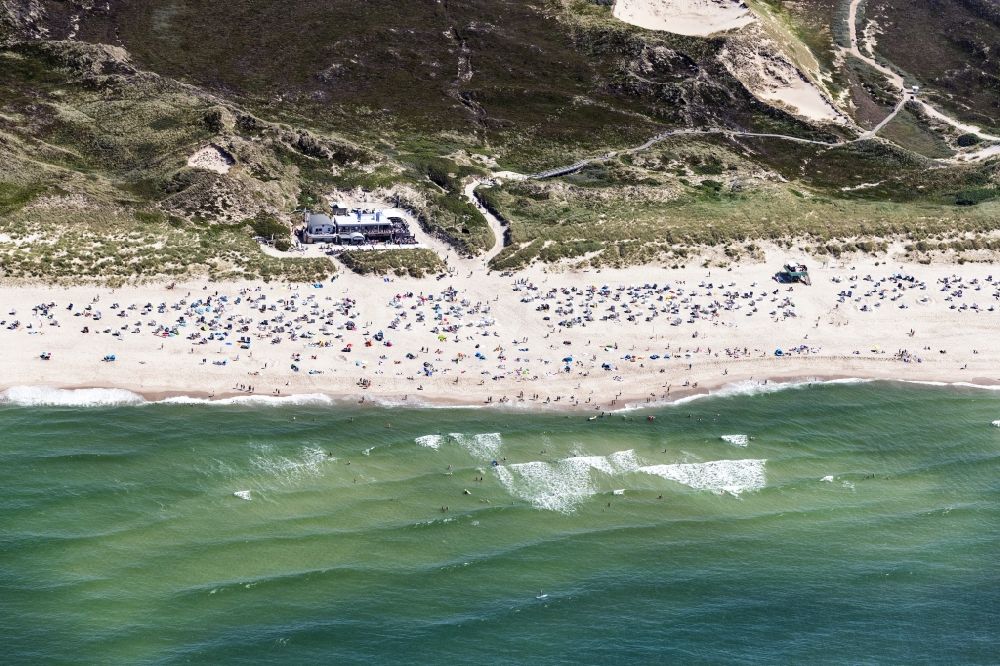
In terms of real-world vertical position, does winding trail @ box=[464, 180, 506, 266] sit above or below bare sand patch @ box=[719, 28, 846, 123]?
below

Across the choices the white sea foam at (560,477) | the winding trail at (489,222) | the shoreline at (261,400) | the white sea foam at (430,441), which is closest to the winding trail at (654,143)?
the winding trail at (489,222)

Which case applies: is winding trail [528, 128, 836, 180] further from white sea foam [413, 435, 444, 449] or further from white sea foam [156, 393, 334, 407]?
white sea foam [413, 435, 444, 449]

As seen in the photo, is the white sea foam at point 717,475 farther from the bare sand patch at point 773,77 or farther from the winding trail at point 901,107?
the winding trail at point 901,107

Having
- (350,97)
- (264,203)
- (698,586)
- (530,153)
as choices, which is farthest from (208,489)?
(350,97)

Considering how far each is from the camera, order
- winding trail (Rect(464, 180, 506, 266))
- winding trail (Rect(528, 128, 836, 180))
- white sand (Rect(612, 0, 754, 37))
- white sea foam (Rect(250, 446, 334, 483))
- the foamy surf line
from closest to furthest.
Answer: white sea foam (Rect(250, 446, 334, 483)) → the foamy surf line → winding trail (Rect(464, 180, 506, 266)) → winding trail (Rect(528, 128, 836, 180)) → white sand (Rect(612, 0, 754, 37))

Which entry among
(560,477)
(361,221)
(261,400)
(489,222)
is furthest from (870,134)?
(261,400)

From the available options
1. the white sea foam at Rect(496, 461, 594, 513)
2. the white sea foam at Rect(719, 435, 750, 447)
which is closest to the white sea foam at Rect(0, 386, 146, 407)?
the white sea foam at Rect(496, 461, 594, 513)
